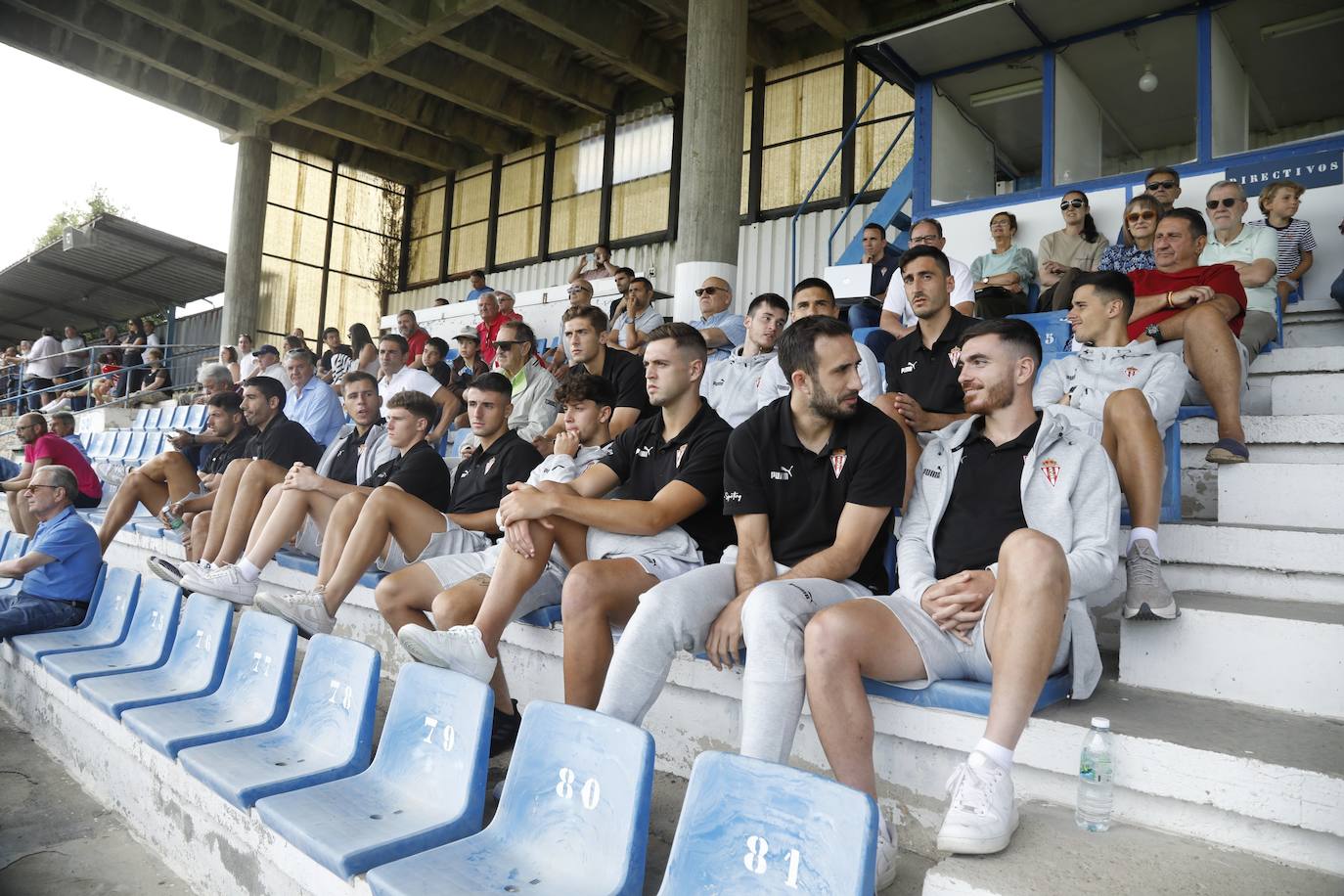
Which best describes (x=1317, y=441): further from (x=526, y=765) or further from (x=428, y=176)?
(x=428, y=176)

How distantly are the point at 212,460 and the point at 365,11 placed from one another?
865 cm

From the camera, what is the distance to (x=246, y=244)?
12898 millimetres

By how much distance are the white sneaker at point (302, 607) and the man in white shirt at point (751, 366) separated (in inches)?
67.9

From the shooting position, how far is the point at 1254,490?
2.58m

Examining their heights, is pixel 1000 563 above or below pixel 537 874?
above

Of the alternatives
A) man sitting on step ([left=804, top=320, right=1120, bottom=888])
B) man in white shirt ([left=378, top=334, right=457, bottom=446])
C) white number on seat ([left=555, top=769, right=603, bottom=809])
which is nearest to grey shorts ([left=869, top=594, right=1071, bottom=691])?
man sitting on step ([left=804, top=320, right=1120, bottom=888])

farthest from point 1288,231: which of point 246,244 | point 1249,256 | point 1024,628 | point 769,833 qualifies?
point 246,244

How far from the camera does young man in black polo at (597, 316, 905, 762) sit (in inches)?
70.0

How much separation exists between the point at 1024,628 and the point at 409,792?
1.36 m

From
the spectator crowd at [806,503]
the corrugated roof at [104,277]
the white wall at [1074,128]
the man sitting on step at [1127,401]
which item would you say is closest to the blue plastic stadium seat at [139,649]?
the spectator crowd at [806,503]

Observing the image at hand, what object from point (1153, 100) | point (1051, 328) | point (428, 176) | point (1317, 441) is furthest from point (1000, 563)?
point (428, 176)

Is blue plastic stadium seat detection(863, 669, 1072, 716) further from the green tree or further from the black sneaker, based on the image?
the green tree

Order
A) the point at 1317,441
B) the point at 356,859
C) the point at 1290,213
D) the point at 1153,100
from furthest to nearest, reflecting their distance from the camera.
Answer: the point at 1153,100, the point at 1290,213, the point at 1317,441, the point at 356,859

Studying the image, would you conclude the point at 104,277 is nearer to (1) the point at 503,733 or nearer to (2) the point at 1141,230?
(1) the point at 503,733
